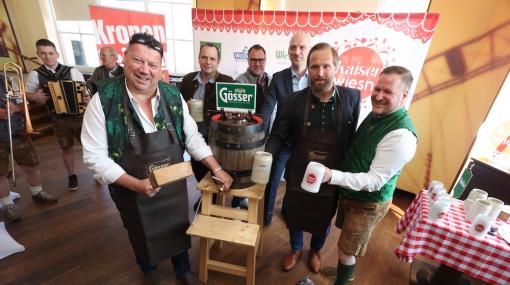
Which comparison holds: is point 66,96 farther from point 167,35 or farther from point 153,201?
point 167,35

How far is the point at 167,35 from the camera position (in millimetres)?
6203

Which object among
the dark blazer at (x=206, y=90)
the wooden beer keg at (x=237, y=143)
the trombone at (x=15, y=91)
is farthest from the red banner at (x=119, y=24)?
the wooden beer keg at (x=237, y=143)

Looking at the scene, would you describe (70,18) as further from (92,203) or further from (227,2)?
(92,203)

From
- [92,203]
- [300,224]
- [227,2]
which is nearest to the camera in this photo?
[300,224]

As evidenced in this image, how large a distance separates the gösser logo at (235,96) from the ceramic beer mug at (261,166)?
367 millimetres

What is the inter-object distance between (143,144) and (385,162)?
1.43 metres

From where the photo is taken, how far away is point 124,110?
1.34 m

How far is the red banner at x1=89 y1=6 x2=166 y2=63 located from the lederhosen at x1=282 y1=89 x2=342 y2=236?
436 cm

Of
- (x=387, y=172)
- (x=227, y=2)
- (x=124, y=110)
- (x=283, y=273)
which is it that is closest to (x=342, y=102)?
(x=387, y=172)

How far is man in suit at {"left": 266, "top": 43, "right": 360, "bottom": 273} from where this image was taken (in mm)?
1574

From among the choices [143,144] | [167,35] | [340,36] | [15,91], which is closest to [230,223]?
[143,144]

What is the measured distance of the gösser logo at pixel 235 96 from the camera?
1502 millimetres

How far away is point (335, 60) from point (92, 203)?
133 inches

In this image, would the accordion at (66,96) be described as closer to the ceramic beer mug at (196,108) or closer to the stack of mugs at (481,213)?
the ceramic beer mug at (196,108)
